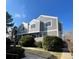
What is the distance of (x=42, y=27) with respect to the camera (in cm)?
188

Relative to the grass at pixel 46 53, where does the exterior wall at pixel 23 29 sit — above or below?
above

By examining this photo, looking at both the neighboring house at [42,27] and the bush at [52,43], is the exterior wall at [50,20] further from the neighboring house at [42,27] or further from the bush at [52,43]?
the bush at [52,43]

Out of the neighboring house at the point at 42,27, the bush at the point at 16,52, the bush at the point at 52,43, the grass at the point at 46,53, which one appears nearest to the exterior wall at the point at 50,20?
the neighboring house at the point at 42,27

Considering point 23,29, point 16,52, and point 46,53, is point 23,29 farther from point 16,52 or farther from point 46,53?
point 46,53

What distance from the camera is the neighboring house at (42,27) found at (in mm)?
1847

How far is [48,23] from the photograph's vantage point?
188 centimetres

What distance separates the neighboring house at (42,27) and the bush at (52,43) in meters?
0.05

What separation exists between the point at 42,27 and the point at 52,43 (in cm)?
22

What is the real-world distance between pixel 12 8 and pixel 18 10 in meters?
0.07

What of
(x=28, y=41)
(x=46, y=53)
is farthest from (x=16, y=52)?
(x=46, y=53)

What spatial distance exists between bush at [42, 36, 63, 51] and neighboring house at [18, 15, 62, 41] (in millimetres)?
46

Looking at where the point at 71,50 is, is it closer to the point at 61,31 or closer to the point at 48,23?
the point at 61,31

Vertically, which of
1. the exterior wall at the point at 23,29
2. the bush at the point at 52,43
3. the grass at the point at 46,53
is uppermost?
the exterior wall at the point at 23,29

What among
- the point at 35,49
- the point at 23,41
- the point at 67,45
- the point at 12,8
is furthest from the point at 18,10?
the point at 67,45
